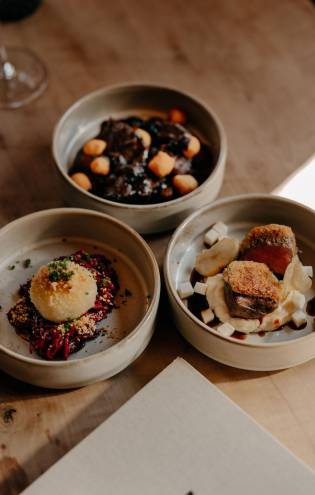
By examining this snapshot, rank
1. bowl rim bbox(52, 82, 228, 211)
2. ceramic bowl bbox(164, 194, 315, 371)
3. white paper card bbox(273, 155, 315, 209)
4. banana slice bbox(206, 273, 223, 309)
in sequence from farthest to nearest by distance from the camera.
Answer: white paper card bbox(273, 155, 315, 209) → bowl rim bbox(52, 82, 228, 211) → banana slice bbox(206, 273, 223, 309) → ceramic bowl bbox(164, 194, 315, 371)

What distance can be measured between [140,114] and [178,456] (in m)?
0.92

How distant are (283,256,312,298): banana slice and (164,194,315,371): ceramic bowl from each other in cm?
3

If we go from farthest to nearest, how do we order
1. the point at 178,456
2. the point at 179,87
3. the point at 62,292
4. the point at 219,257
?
the point at 179,87, the point at 219,257, the point at 62,292, the point at 178,456

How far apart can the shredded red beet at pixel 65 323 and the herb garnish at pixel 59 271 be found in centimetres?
7

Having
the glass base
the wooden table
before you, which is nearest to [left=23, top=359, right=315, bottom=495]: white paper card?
the wooden table

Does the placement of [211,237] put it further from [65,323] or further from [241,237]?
[65,323]

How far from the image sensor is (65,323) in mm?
1254

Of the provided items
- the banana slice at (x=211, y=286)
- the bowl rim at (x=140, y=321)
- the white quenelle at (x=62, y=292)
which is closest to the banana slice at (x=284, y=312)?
the banana slice at (x=211, y=286)

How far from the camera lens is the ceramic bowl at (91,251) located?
3.87ft

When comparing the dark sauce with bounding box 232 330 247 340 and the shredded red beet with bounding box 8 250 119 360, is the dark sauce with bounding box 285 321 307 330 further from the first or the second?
the shredded red beet with bounding box 8 250 119 360

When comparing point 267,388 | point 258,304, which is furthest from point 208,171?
point 267,388

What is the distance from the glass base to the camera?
1.78 meters

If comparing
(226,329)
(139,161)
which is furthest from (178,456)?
(139,161)

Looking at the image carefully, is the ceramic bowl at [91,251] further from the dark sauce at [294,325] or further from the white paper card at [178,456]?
the dark sauce at [294,325]
